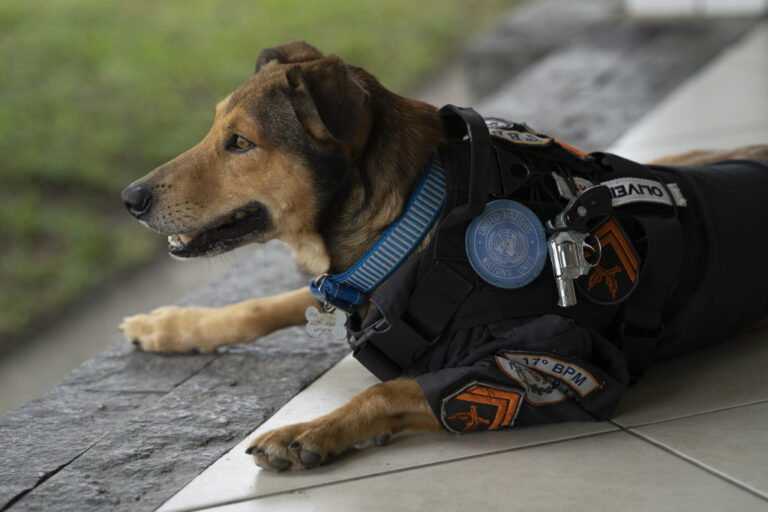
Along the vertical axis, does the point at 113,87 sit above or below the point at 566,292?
above

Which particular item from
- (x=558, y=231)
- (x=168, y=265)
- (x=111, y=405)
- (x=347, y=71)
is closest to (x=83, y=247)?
(x=168, y=265)

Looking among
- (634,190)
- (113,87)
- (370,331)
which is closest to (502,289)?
(370,331)

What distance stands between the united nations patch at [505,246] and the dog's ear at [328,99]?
0.40 meters

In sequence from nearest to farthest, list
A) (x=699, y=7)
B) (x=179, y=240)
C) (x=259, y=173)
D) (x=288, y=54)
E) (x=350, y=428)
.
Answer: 1. (x=350, y=428)
2. (x=259, y=173)
3. (x=179, y=240)
4. (x=288, y=54)
5. (x=699, y=7)

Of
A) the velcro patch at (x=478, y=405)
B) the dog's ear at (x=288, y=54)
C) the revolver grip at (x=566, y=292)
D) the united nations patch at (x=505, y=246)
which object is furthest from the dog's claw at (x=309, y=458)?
the dog's ear at (x=288, y=54)

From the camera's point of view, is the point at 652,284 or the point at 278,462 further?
the point at 652,284

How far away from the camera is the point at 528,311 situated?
2.06m

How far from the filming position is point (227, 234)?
7.55 ft

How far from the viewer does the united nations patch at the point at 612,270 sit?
6.85 ft

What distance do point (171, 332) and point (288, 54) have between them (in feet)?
3.18

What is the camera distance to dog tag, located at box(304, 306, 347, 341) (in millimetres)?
2256

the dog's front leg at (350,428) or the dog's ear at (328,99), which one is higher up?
the dog's ear at (328,99)

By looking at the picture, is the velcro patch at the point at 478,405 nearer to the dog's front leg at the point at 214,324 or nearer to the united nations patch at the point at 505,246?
the united nations patch at the point at 505,246

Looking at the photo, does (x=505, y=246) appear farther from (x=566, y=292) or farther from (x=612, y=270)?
(x=612, y=270)
